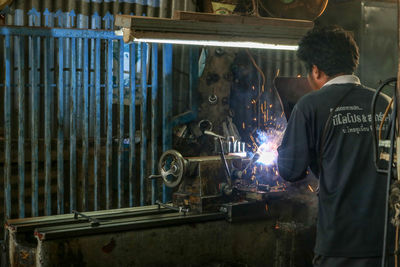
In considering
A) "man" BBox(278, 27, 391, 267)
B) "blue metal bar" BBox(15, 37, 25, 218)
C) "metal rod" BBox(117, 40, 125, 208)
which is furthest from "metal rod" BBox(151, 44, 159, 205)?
"man" BBox(278, 27, 391, 267)

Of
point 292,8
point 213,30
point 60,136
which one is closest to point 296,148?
point 213,30

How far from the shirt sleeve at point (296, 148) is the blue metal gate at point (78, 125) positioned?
8.04 ft

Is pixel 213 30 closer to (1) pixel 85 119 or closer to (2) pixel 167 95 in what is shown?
(2) pixel 167 95

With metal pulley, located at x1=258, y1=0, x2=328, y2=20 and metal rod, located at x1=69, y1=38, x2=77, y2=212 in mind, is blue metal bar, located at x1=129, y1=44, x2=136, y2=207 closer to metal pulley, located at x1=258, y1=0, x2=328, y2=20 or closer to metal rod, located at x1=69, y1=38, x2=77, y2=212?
metal rod, located at x1=69, y1=38, x2=77, y2=212

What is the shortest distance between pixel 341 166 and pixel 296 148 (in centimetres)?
22

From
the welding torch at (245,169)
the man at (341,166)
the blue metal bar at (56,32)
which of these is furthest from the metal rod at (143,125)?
the man at (341,166)

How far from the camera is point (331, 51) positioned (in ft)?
8.14

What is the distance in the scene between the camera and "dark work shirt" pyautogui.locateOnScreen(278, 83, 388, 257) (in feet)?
7.27

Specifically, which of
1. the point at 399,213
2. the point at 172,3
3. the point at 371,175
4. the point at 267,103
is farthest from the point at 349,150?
the point at 172,3

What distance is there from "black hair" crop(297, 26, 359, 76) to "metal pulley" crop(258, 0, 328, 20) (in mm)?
1525

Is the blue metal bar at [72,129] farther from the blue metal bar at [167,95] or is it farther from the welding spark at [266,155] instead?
the welding spark at [266,155]

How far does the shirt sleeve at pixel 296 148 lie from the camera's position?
229 cm

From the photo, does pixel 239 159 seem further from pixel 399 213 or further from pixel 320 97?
pixel 399 213

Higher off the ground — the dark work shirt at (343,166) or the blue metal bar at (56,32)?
the blue metal bar at (56,32)
